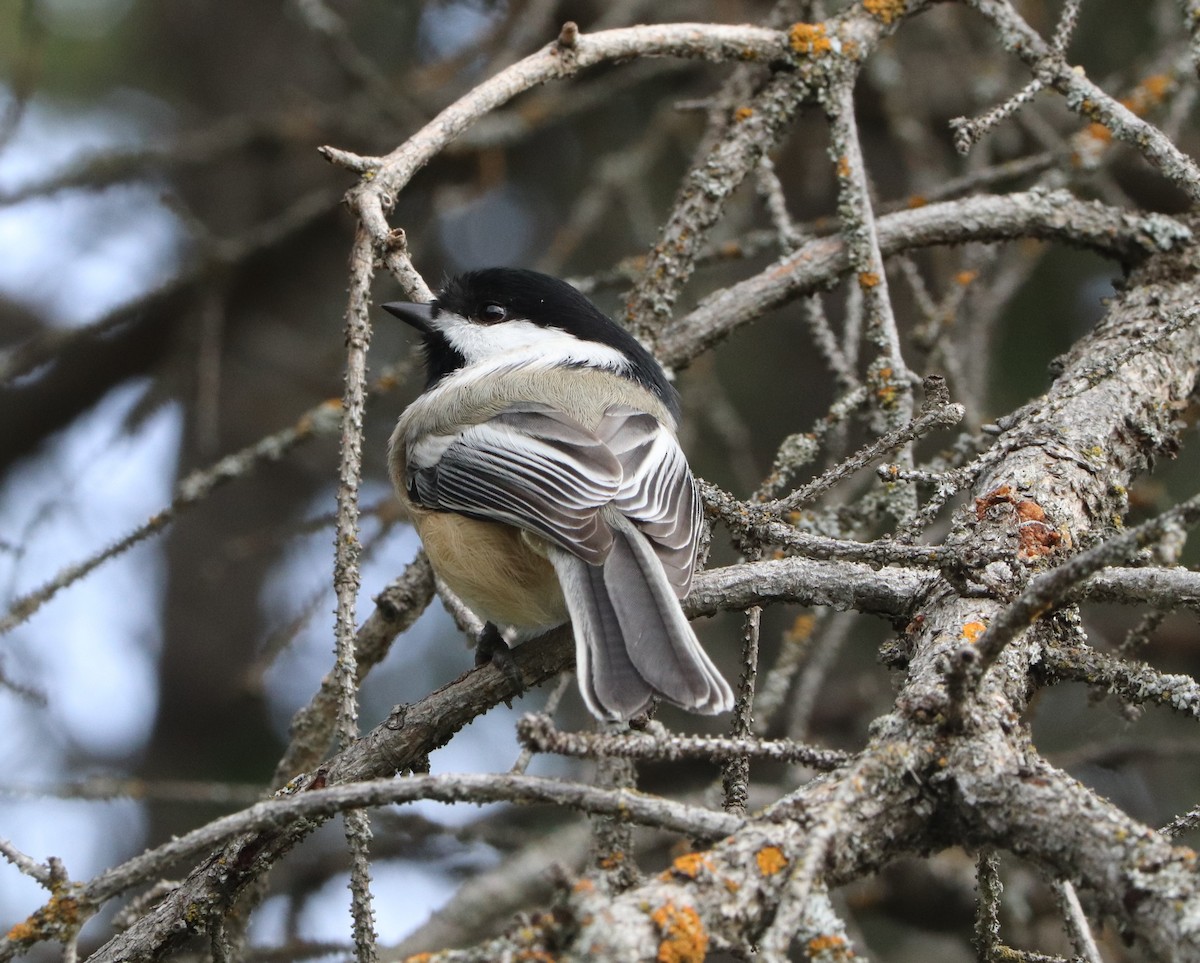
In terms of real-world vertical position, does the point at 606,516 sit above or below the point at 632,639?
above

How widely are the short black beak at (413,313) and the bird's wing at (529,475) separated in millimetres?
323

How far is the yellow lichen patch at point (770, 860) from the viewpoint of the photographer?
1.21m

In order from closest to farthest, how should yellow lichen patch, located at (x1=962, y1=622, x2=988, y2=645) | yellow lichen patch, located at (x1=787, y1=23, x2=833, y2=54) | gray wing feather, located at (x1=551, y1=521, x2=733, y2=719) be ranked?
yellow lichen patch, located at (x1=962, y1=622, x2=988, y2=645) → gray wing feather, located at (x1=551, y1=521, x2=733, y2=719) → yellow lichen patch, located at (x1=787, y1=23, x2=833, y2=54)

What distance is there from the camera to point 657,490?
2.23m

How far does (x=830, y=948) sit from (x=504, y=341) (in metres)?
2.04

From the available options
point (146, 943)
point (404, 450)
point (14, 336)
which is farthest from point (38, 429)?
point (146, 943)

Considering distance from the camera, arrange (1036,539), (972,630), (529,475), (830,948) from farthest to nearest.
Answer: (529,475)
(1036,539)
(972,630)
(830,948)

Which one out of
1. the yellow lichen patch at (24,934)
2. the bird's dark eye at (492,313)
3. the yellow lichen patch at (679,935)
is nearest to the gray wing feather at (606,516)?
the bird's dark eye at (492,313)

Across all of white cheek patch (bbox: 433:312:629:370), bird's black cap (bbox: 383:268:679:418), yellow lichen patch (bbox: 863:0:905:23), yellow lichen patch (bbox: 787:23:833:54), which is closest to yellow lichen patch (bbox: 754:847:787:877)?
bird's black cap (bbox: 383:268:679:418)

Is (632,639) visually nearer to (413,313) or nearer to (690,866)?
(690,866)

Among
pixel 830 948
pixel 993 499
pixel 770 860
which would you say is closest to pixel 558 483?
pixel 993 499

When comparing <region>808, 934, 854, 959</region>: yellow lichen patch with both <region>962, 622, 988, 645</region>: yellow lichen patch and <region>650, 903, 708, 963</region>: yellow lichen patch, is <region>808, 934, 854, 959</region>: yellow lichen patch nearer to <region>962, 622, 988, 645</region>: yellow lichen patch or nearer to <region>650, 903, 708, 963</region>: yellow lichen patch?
<region>650, 903, 708, 963</region>: yellow lichen patch

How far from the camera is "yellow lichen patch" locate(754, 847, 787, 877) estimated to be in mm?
1214

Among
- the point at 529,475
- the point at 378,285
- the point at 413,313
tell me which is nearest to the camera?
the point at 529,475
